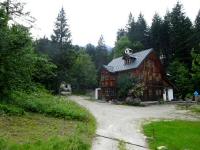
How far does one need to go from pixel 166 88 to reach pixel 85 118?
119ft

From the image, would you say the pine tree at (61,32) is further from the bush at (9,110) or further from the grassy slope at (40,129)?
the bush at (9,110)

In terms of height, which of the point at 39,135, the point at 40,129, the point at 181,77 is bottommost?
the point at 39,135

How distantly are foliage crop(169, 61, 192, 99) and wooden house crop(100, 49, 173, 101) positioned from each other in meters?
1.97

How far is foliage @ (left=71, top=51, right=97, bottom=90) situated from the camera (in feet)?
270

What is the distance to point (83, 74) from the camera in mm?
83188

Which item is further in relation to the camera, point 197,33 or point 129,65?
point 197,33

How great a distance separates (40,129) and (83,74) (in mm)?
66057

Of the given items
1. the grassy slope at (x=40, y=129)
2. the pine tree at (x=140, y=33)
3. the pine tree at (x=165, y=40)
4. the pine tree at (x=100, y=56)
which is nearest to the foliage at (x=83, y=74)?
the pine tree at (x=140, y=33)

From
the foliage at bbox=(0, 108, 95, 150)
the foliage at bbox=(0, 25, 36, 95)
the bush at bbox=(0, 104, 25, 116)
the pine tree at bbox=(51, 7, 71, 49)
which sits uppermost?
the pine tree at bbox=(51, 7, 71, 49)

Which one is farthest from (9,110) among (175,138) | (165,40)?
(165,40)

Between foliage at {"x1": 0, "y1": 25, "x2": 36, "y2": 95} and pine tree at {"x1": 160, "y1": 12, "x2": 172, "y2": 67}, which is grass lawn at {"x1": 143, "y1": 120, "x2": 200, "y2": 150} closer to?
foliage at {"x1": 0, "y1": 25, "x2": 36, "y2": 95}

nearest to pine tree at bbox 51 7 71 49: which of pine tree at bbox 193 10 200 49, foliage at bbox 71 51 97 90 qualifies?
foliage at bbox 71 51 97 90

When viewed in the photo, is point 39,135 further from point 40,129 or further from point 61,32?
point 61,32

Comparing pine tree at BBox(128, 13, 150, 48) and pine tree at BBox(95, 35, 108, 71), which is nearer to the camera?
pine tree at BBox(128, 13, 150, 48)
